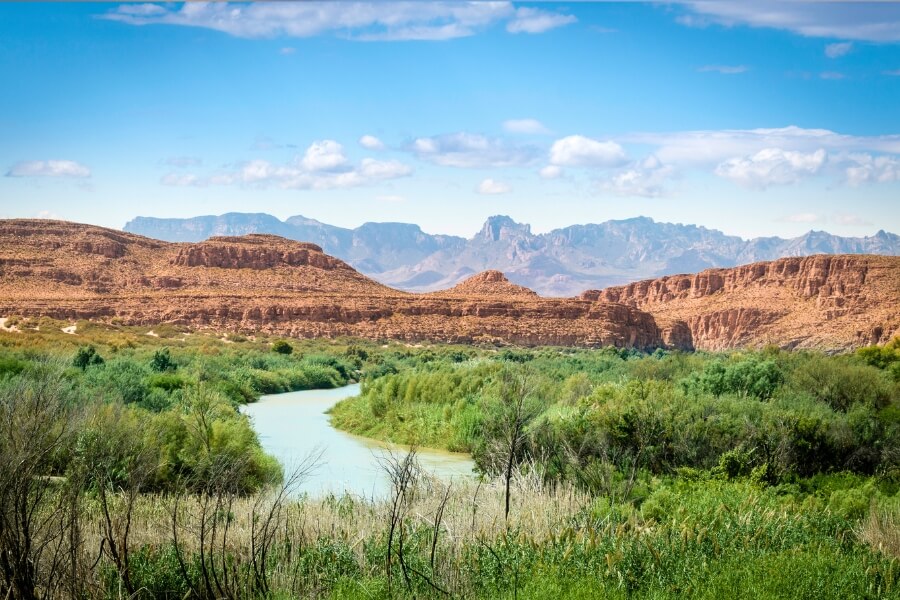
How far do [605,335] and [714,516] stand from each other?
75425 mm

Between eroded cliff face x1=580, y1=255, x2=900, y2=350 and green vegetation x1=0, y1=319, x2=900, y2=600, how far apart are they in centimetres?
6957

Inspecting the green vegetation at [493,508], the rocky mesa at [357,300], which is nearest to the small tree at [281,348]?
the rocky mesa at [357,300]

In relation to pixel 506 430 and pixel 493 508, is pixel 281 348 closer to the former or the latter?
pixel 506 430

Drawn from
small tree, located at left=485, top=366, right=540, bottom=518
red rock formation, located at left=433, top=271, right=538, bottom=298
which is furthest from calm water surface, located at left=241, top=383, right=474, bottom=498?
red rock formation, located at left=433, top=271, right=538, bottom=298

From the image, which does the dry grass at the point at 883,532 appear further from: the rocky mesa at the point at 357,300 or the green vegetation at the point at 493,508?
the rocky mesa at the point at 357,300

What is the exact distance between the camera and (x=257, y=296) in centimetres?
7988

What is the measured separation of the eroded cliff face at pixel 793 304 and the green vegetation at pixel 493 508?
228 feet

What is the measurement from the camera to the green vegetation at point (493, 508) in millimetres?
9138

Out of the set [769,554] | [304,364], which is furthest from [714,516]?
[304,364]

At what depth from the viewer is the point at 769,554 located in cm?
1030

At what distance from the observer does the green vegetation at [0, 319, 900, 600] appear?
30.0 feet

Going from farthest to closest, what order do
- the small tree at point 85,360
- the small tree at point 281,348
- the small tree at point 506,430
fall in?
the small tree at point 281,348, the small tree at point 85,360, the small tree at point 506,430

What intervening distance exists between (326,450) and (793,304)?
9666 centimetres

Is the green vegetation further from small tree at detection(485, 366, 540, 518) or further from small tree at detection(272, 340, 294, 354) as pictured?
small tree at detection(272, 340, 294, 354)
